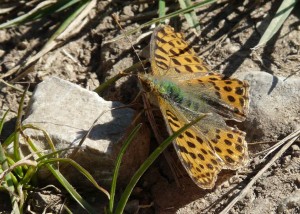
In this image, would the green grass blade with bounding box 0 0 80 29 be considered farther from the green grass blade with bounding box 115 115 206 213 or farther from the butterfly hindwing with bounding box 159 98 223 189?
the green grass blade with bounding box 115 115 206 213

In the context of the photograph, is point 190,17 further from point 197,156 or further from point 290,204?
point 290,204

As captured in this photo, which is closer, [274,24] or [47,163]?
[47,163]

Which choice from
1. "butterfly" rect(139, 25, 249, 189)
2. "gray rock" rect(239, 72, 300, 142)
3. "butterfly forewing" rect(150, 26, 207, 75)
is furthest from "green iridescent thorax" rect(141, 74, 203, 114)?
"gray rock" rect(239, 72, 300, 142)

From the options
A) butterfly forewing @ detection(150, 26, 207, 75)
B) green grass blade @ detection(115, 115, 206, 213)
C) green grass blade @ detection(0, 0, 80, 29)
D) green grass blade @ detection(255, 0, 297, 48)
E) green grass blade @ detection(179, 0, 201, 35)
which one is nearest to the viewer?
green grass blade @ detection(115, 115, 206, 213)

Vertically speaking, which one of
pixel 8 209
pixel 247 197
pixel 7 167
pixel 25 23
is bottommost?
pixel 247 197

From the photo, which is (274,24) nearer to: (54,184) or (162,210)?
(162,210)

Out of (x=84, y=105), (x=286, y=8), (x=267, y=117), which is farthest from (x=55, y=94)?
(x=286, y=8)

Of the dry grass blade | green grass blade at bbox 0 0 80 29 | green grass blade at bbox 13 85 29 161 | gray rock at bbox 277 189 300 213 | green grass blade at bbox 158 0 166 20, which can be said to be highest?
green grass blade at bbox 0 0 80 29
